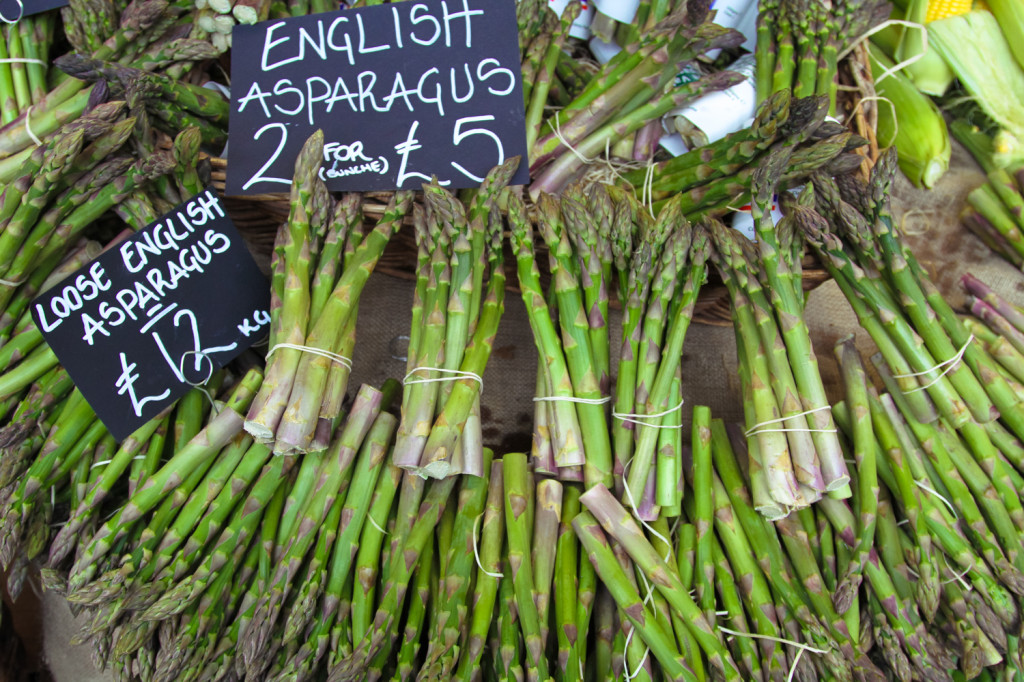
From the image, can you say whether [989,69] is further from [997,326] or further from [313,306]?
[313,306]

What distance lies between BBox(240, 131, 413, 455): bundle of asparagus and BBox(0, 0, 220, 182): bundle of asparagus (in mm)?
715

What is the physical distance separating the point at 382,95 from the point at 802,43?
1498 mm

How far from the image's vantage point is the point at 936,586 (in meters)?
1.64

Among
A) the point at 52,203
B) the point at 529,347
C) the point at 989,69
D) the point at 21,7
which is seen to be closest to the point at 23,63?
the point at 21,7

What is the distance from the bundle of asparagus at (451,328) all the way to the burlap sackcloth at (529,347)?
439mm

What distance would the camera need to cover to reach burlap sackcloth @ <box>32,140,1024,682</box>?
2.32 meters

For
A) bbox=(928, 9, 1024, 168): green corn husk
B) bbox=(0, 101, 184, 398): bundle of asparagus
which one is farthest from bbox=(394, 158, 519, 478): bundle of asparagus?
bbox=(928, 9, 1024, 168): green corn husk

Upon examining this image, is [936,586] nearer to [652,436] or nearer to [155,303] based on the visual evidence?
[652,436]

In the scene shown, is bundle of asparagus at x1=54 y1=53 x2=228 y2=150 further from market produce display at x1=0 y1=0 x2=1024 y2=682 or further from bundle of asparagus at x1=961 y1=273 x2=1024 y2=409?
bundle of asparagus at x1=961 y1=273 x2=1024 y2=409

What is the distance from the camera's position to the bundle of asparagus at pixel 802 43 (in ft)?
7.31

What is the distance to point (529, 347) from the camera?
95.8 inches

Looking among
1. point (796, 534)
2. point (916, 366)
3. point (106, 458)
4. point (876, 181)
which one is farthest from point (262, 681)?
point (876, 181)

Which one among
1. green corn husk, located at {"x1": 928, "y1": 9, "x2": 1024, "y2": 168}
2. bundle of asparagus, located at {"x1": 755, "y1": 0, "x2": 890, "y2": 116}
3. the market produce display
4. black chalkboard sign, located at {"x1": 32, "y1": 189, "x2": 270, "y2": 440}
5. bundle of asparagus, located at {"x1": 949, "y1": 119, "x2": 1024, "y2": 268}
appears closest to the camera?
the market produce display

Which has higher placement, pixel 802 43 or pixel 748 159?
pixel 802 43
